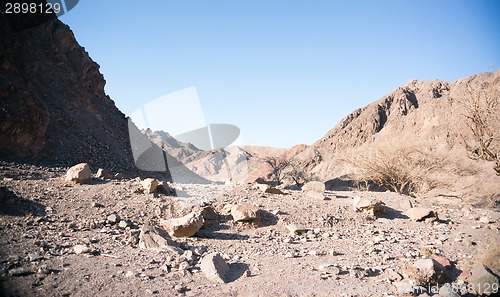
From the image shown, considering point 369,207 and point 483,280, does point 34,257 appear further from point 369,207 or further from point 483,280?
point 369,207

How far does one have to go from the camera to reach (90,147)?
13.1 m

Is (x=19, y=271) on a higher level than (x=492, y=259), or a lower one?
higher

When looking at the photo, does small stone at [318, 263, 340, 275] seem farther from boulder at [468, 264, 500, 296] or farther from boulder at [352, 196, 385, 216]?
boulder at [352, 196, 385, 216]

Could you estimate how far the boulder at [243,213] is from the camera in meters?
5.77

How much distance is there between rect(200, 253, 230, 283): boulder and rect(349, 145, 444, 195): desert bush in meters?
11.8

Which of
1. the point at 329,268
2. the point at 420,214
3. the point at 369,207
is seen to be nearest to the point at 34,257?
the point at 329,268

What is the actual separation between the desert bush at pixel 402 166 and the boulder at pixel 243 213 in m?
9.92

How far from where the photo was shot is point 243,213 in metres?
5.79

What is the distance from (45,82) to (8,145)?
6175 millimetres

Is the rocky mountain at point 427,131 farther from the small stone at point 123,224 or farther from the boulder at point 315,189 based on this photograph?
the small stone at point 123,224

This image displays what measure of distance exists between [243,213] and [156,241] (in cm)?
184

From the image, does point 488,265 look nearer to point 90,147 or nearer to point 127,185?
point 127,185

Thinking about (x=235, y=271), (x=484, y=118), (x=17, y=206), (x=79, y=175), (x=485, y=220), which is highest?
(x=484, y=118)

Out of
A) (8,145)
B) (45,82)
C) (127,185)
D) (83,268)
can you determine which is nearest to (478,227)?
(83,268)
